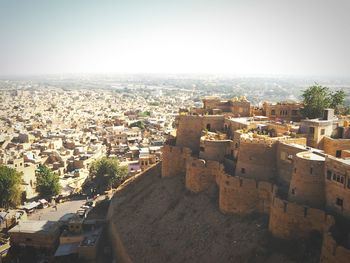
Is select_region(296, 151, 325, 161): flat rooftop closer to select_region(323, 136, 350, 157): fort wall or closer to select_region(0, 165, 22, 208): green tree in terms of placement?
select_region(323, 136, 350, 157): fort wall

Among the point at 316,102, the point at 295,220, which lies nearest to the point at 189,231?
the point at 295,220

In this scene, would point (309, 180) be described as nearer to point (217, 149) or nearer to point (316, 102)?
point (217, 149)

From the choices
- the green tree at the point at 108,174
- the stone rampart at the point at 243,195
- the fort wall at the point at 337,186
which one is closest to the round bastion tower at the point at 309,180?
the fort wall at the point at 337,186

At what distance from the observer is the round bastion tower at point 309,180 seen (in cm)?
2181

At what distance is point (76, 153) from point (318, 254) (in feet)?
167

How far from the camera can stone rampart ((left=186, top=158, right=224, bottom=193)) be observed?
30.5 meters

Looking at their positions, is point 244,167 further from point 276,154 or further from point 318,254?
point 318,254

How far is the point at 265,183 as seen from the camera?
25.2 meters

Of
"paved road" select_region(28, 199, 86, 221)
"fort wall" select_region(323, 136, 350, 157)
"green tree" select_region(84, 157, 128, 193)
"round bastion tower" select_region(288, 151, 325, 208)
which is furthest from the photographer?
"green tree" select_region(84, 157, 128, 193)

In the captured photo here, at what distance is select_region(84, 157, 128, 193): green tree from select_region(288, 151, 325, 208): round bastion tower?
29.3 metres

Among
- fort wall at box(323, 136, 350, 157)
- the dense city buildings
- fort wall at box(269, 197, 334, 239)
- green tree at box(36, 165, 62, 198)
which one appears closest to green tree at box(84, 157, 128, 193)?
the dense city buildings

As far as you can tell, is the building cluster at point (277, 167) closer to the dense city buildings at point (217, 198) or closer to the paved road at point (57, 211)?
the dense city buildings at point (217, 198)

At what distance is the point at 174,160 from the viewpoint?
36.2 m

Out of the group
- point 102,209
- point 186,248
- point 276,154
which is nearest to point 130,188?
point 102,209
